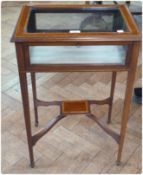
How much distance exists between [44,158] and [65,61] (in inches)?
22.5

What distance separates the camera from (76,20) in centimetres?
99

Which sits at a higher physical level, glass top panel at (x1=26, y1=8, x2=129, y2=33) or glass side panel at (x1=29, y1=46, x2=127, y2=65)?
glass top panel at (x1=26, y1=8, x2=129, y2=33)

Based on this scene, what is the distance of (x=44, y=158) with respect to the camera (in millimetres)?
1240

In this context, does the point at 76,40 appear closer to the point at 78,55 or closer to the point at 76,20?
the point at 78,55

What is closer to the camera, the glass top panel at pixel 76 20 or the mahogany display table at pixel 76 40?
the mahogany display table at pixel 76 40

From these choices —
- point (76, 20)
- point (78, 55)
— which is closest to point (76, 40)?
point (78, 55)

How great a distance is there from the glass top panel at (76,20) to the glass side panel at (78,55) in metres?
0.07

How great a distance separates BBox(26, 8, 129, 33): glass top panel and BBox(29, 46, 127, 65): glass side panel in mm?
68

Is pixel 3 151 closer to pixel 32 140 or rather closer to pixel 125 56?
pixel 32 140

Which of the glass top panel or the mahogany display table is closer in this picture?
the mahogany display table

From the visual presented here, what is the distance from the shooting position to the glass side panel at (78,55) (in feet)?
A: 2.87

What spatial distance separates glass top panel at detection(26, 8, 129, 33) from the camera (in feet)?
3.06

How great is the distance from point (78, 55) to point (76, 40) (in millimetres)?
123

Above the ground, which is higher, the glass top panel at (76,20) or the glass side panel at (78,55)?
the glass top panel at (76,20)
